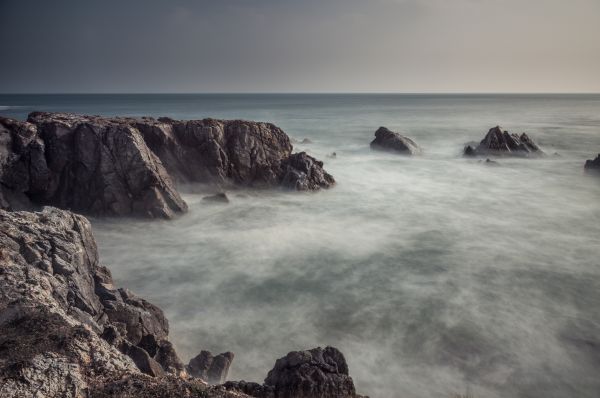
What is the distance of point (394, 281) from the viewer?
15555 millimetres

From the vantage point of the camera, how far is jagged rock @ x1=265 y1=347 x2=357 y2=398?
7500mm

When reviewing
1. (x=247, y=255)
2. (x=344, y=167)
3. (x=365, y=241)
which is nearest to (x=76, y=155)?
(x=247, y=255)

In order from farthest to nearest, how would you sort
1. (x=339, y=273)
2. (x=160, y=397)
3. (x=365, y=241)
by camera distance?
1. (x=365, y=241)
2. (x=339, y=273)
3. (x=160, y=397)

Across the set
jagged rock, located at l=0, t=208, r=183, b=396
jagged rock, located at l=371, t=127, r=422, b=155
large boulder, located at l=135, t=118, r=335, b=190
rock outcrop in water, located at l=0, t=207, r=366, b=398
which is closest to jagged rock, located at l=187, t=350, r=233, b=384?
rock outcrop in water, located at l=0, t=207, r=366, b=398

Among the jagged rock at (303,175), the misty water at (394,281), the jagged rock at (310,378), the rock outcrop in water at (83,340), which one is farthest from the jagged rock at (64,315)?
the jagged rock at (303,175)

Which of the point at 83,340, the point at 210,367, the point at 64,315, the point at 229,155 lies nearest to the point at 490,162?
the point at 229,155

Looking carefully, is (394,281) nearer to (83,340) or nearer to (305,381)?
(305,381)

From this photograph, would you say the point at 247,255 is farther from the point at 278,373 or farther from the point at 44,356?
the point at 44,356

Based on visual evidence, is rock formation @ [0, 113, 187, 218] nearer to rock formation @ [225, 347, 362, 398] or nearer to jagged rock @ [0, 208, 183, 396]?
jagged rock @ [0, 208, 183, 396]

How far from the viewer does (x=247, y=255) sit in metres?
17.9

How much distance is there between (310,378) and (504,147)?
4032 centimetres

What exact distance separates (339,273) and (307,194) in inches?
439

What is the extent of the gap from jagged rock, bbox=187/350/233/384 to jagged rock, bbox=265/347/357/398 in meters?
2.31

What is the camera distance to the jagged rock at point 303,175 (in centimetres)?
2736
